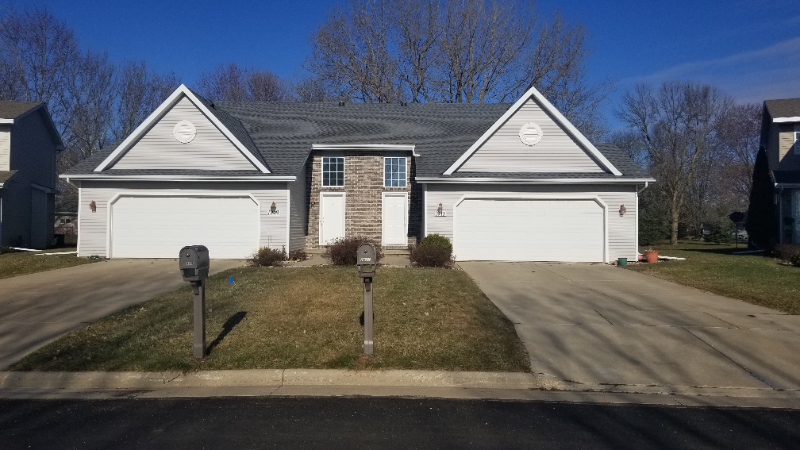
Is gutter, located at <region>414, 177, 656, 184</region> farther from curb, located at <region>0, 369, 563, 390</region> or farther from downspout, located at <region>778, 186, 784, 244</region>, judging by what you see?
curb, located at <region>0, 369, 563, 390</region>

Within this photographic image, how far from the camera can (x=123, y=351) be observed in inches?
299

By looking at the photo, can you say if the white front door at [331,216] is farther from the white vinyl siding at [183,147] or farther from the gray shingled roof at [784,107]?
the gray shingled roof at [784,107]

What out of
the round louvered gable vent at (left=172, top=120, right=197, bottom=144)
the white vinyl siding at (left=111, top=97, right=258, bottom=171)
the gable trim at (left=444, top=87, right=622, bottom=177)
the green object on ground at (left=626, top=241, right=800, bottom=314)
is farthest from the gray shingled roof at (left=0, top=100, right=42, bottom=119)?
the green object on ground at (left=626, top=241, right=800, bottom=314)

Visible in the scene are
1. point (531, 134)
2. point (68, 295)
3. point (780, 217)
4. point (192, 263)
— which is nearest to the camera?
point (192, 263)

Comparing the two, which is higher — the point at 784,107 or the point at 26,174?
the point at 784,107

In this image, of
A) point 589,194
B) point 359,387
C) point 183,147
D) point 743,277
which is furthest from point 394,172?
point 359,387

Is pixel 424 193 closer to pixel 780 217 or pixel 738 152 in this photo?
pixel 780 217

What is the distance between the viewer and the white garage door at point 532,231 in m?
17.9

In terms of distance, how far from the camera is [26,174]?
984 inches

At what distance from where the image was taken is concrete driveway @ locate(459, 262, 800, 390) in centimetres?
704

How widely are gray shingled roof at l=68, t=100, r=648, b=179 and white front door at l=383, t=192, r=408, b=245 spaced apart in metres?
1.87

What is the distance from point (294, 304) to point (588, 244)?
1110 centimetres

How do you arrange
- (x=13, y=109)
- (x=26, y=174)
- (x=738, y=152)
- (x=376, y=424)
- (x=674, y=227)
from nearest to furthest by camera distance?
(x=376, y=424) < (x=13, y=109) < (x=26, y=174) < (x=674, y=227) < (x=738, y=152)

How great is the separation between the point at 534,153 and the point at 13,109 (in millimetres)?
21259
